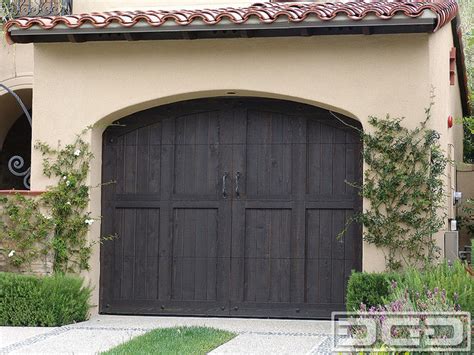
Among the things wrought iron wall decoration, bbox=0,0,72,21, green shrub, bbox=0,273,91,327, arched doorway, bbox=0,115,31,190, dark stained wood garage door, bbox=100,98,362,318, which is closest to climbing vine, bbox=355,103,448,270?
dark stained wood garage door, bbox=100,98,362,318

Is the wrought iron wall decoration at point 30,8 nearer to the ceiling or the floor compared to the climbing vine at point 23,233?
nearer to the ceiling

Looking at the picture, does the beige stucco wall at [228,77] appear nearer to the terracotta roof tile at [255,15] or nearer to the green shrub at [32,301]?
the terracotta roof tile at [255,15]

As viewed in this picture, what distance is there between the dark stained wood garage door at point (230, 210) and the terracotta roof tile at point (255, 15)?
1.31 meters

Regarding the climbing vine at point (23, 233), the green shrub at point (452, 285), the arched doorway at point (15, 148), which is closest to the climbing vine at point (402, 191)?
the green shrub at point (452, 285)

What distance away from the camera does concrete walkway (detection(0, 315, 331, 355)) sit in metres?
8.49

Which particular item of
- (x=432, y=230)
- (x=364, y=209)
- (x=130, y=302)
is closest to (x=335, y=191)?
(x=364, y=209)

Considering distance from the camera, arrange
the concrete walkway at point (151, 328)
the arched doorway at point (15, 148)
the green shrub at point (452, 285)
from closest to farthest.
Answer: the green shrub at point (452, 285)
the concrete walkway at point (151, 328)
the arched doorway at point (15, 148)

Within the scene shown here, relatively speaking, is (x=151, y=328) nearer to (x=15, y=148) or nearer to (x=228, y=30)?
(x=228, y=30)

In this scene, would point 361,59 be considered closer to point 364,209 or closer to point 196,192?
point 364,209

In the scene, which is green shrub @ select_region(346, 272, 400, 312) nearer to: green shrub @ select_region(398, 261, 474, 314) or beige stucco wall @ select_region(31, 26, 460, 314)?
beige stucco wall @ select_region(31, 26, 460, 314)

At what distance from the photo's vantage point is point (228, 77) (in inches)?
434

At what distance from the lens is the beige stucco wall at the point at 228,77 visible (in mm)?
10609

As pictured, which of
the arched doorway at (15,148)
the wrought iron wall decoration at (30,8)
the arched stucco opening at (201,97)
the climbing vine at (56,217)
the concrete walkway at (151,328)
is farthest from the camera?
the arched doorway at (15,148)

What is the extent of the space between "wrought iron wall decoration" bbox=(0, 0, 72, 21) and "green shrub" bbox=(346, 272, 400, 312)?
20.5ft
